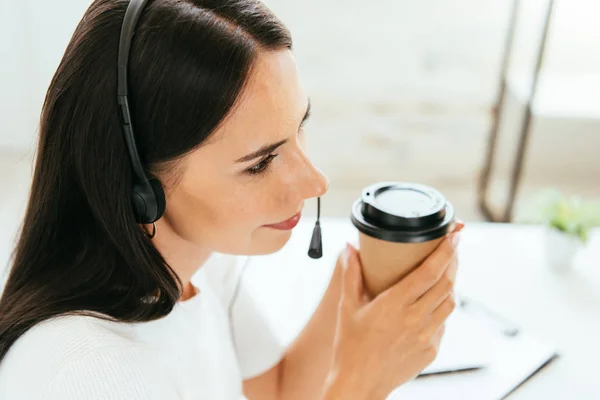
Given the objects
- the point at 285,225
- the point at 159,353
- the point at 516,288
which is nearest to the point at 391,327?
the point at 285,225

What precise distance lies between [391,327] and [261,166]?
0.83 feet

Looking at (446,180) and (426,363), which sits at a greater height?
(426,363)

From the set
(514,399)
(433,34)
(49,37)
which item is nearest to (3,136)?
(49,37)

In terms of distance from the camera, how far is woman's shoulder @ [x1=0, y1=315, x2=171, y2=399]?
68 centimetres

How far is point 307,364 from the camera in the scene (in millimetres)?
1073

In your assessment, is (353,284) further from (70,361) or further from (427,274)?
(70,361)

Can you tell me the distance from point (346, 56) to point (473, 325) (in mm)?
2308

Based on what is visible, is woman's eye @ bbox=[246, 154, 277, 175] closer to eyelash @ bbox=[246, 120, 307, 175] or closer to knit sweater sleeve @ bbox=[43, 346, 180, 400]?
eyelash @ bbox=[246, 120, 307, 175]

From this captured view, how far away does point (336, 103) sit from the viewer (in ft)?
10.8

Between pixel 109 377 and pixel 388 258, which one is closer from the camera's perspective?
pixel 109 377

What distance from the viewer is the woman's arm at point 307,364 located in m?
1.05

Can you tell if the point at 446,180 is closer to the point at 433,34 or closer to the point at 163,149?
the point at 433,34

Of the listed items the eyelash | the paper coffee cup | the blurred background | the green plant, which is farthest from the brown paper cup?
the blurred background

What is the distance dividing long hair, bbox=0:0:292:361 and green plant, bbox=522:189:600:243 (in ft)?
2.37
